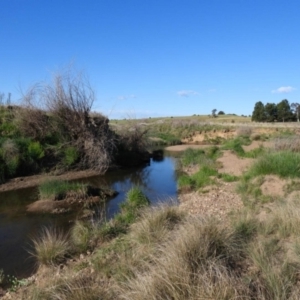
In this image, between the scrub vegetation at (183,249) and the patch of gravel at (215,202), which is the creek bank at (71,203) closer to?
the scrub vegetation at (183,249)

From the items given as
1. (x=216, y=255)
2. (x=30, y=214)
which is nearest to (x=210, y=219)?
(x=216, y=255)

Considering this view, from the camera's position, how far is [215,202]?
1117 cm

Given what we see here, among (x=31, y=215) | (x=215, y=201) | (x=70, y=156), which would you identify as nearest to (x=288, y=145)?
(x=215, y=201)

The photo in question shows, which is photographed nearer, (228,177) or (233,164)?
(228,177)

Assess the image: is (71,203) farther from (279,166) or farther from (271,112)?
(271,112)

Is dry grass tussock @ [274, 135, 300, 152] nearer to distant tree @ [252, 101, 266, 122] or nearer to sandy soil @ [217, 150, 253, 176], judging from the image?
sandy soil @ [217, 150, 253, 176]

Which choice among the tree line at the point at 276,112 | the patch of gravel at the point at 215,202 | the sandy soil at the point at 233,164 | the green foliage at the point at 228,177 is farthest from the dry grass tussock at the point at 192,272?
the tree line at the point at 276,112

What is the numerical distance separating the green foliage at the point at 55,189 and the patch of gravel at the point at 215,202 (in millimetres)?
4576

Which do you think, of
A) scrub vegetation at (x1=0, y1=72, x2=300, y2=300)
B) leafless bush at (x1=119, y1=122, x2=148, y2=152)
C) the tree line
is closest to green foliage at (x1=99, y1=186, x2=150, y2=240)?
scrub vegetation at (x1=0, y1=72, x2=300, y2=300)

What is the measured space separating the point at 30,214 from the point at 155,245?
7.50 meters

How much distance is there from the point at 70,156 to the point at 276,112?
178 feet

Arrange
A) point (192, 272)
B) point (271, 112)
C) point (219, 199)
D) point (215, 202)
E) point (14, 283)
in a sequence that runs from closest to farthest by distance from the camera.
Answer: point (192, 272), point (14, 283), point (215, 202), point (219, 199), point (271, 112)

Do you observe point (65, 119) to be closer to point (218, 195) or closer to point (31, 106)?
point (31, 106)

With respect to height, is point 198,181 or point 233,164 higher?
point 233,164
